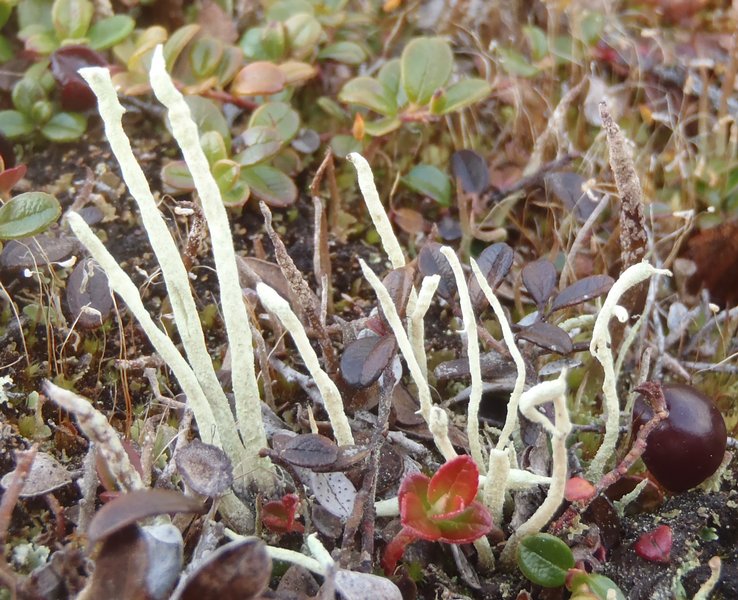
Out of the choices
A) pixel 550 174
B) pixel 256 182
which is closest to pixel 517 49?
pixel 550 174

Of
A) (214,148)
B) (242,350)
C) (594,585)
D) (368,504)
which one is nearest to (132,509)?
(242,350)

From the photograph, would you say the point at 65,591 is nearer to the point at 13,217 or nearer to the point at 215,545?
the point at 215,545

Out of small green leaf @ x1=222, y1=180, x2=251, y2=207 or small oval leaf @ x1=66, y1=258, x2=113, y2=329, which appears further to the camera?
small green leaf @ x1=222, y1=180, x2=251, y2=207

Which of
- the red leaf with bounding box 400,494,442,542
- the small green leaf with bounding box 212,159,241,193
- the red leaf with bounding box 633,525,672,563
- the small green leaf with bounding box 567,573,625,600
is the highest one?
the small green leaf with bounding box 212,159,241,193

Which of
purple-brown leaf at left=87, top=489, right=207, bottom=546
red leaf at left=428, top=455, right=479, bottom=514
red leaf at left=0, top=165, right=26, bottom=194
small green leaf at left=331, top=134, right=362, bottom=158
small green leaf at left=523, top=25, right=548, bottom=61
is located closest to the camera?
purple-brown leaf at left=87, top=489, right=207, bottom=546

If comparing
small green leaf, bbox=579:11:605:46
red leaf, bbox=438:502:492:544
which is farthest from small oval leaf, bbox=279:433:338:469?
small green leaf, bbox=579:11:605:46

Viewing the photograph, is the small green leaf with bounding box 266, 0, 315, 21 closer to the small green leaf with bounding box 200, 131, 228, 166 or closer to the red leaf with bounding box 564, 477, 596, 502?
the small green leaf with bounding box 200, 131, 228, 166
